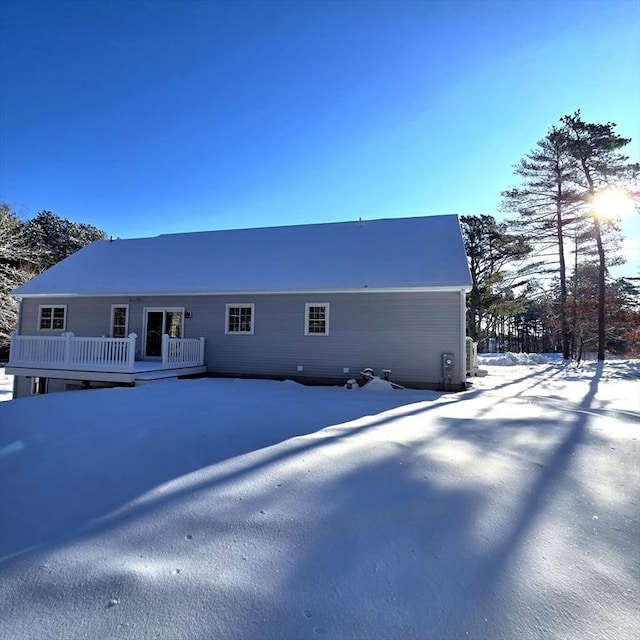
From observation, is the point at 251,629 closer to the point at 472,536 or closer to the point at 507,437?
the point at 472,536

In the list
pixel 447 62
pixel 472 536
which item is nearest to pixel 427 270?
pixel 447 62

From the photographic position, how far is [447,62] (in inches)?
329

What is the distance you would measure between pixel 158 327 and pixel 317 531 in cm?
1187

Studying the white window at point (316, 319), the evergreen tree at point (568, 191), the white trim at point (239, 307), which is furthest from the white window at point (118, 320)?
the evergreen tree at point (568, 191)

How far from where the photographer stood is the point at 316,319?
37.4 feet

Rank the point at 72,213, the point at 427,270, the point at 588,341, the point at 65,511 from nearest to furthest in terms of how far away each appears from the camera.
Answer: the point at 65,511 < the point at 427,270 < the point at 588,341 < the point at 72,213

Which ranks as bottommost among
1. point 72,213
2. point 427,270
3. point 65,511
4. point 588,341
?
point 65,511

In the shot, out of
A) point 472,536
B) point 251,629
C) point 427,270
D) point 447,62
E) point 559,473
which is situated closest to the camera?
point 251,629

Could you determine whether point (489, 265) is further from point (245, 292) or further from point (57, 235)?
point (57, 235)

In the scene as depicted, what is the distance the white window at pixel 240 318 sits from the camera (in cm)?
1198

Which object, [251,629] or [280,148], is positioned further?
[280,148]

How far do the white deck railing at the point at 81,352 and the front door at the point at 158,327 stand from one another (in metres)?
1.84

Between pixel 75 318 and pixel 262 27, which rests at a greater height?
pixel 262 27

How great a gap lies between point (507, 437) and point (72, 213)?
36.4 meters
